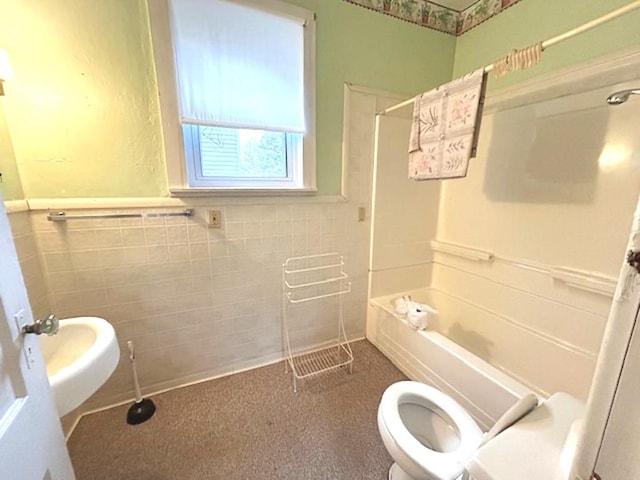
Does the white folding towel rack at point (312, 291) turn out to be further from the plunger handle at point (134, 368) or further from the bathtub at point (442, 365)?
the plunger handle at point (134, 368)

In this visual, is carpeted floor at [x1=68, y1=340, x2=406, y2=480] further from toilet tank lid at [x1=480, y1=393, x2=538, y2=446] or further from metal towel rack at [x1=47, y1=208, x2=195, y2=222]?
metal towel rack at [x1=47, y1=208, x2=195, y2=222]

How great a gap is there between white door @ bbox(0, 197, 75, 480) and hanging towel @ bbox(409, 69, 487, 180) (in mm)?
1598

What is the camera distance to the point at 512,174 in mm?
1712

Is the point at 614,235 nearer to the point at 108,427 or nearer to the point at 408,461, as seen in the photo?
the point at 408,461

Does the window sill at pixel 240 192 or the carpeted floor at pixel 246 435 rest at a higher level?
the window sill at pixel 240 192

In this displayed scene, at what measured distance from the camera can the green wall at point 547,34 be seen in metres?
1.25

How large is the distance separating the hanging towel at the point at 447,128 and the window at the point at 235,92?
0.64 meters

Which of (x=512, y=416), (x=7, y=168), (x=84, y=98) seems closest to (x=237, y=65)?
(x=84, y=98)

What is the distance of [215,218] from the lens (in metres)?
1.54


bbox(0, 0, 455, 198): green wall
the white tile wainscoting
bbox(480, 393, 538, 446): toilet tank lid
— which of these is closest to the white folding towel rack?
the white tile wainscoting

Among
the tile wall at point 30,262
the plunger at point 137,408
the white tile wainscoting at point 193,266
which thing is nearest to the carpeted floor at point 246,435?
the plunger at point 137,408

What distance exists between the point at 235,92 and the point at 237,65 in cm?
14

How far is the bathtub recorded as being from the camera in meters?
1.27

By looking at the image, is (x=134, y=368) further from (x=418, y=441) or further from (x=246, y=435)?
(x=418, y=441)
